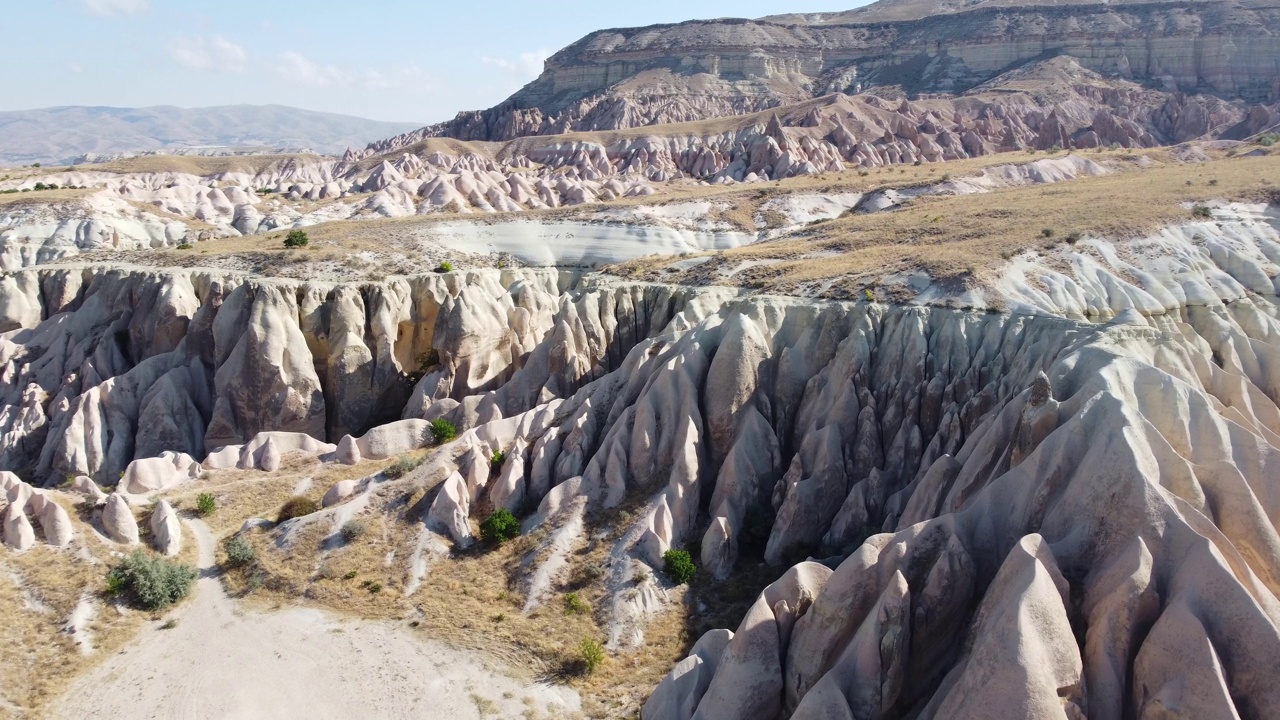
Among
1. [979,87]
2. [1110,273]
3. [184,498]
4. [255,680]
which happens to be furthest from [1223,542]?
[979,87]

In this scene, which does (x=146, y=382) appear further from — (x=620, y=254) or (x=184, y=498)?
(x=620, y=254)

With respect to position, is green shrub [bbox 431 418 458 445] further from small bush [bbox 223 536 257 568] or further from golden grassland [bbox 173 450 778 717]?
small bush [bbox 223 536 257 568]

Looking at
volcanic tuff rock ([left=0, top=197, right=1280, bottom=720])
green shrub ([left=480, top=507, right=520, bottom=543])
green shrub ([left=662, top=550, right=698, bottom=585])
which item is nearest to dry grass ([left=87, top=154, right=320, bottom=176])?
volcanic tuff rock ([left=0, top=197, right=1280, bottom=720])

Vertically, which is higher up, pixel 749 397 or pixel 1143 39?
pixel 1143 39

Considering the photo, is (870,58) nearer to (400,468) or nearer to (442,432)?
(442,432)

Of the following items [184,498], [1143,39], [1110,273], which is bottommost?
[184,498]

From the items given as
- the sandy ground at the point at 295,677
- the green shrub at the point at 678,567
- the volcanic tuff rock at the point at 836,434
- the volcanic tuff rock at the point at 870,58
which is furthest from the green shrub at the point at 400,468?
the volcanic tuff rock at the point at 870,58
